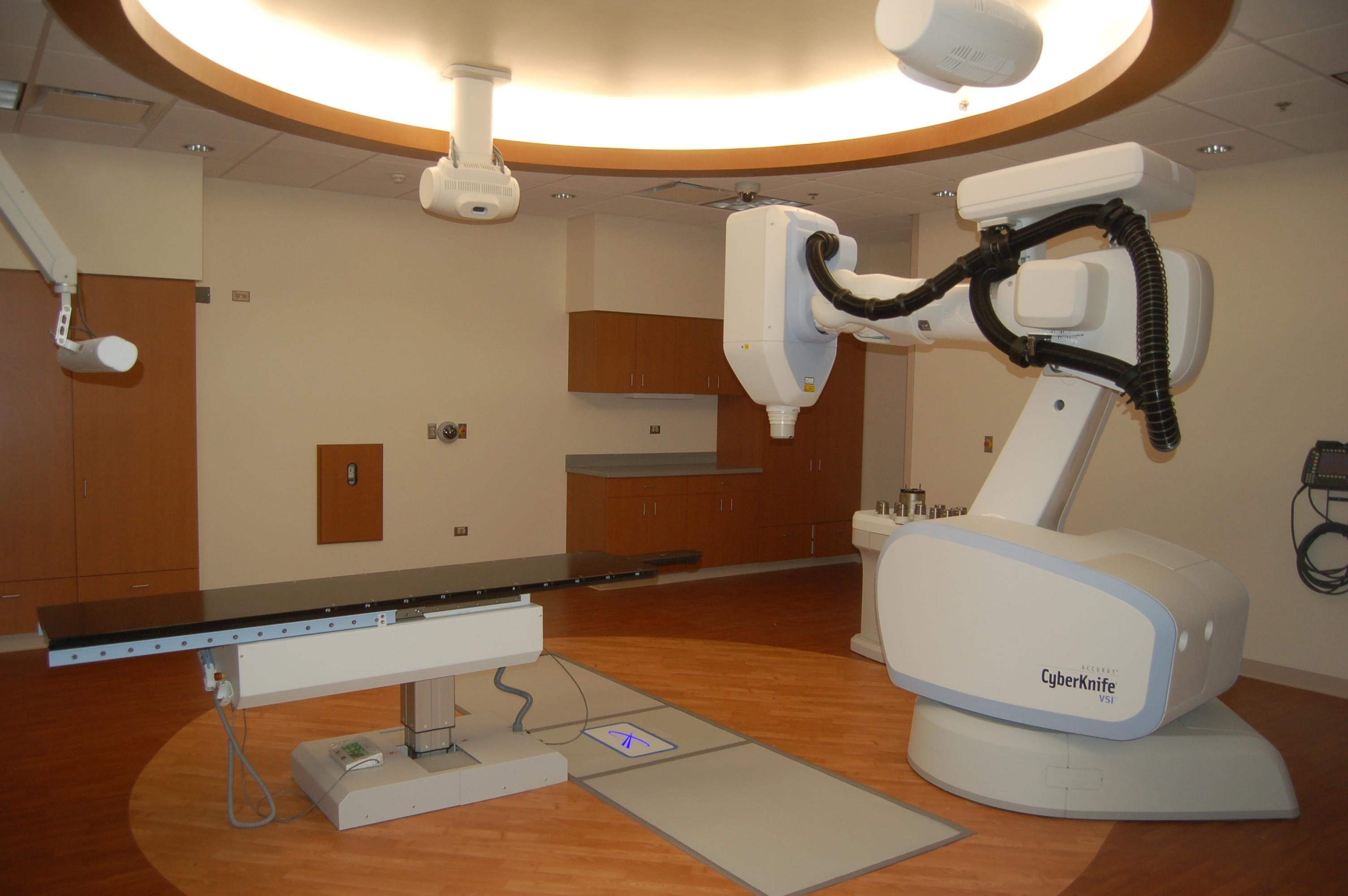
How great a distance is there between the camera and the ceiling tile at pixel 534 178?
530 centimetres

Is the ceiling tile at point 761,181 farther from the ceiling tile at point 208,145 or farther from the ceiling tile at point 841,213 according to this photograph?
the ceiling tile at point 208,145

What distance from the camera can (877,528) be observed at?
480 centimetres

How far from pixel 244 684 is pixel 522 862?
3.13ft

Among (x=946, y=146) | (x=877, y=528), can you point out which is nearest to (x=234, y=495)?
(x=877, y=528)

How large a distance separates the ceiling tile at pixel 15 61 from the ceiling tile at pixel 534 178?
1.88 m

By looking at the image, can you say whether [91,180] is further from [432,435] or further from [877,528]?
[877,528]

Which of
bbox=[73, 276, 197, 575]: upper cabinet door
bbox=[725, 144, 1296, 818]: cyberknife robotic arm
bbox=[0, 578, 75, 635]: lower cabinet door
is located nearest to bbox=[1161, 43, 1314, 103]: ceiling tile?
bbox=[725, 144, 1296, 818]: cyberknife robotic arm

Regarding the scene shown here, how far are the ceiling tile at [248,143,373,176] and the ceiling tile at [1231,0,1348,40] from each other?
3961mm

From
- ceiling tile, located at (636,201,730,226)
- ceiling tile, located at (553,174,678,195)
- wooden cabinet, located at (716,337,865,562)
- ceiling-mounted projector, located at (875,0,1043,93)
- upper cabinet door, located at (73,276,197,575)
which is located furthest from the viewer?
wooden cabinet, located at (716,337,865,562)

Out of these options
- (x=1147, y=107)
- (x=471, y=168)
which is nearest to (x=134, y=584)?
(x=471, y=168)

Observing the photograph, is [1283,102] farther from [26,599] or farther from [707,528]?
[26,599]

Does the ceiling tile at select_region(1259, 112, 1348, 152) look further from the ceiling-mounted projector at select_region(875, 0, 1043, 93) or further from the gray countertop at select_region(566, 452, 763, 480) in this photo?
the gray countertop at select_region(566, 452, 763, 480)

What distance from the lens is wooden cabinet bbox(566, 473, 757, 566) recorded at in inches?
269

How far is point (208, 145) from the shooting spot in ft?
15.9
